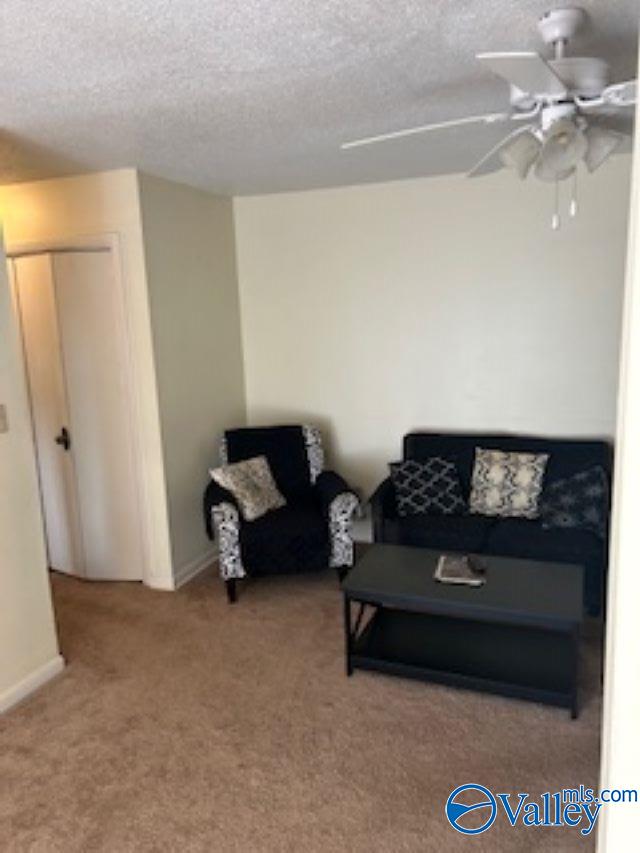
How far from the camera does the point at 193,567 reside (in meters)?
4.09

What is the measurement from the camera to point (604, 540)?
3297 mm

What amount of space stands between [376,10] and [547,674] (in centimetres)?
253

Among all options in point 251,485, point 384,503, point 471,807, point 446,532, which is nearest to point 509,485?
point 446,532

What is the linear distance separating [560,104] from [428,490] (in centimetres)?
232

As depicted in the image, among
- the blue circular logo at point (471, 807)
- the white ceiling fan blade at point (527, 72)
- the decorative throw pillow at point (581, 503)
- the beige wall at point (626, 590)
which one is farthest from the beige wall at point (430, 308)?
the beige wall at point (626, 590)

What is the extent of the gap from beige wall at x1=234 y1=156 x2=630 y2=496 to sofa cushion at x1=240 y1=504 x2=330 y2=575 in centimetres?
93

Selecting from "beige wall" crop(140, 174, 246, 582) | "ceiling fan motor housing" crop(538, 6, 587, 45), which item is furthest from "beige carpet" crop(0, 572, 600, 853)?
"ceiling fan motor housing" crop(538, 6, 587, 45)

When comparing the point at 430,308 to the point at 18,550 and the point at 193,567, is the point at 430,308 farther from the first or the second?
the point at 18,550

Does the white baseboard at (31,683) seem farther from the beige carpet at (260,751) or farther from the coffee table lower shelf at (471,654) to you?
the coffee table lower shelf at (471,654)

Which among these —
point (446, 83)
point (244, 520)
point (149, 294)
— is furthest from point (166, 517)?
point (446, 83)

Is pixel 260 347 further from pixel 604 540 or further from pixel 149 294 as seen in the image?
pixel 604 540

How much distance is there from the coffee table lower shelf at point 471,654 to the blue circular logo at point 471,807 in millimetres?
490

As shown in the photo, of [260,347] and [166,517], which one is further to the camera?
[260,347]

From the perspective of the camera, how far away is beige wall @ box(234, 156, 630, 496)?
149 inches
